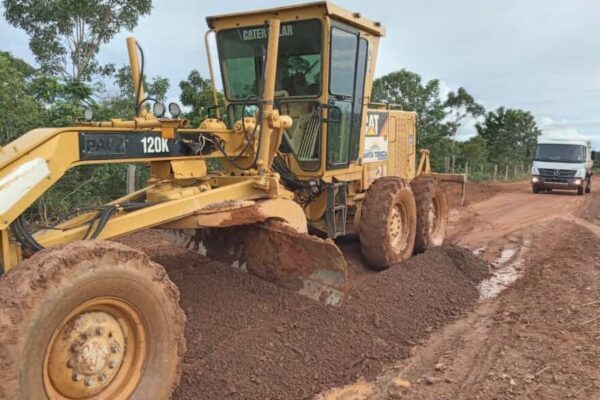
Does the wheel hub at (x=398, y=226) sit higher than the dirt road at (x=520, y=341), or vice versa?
the wheel hub at (x=398, y=226)

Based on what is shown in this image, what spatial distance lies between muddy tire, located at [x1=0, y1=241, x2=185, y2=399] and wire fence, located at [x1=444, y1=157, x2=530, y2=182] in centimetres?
2372

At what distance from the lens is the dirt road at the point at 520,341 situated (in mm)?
4016

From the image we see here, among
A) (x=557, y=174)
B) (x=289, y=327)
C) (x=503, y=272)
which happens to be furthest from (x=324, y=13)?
(x=557, y=174)

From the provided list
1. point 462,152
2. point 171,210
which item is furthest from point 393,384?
point 462,152

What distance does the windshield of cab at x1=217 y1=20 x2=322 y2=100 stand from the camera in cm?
596

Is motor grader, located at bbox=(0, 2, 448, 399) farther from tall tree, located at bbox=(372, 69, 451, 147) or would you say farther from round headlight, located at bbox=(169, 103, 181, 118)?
tall tree, located at bbox=(372, 69, 451, 147)

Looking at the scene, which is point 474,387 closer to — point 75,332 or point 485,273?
point 75,332

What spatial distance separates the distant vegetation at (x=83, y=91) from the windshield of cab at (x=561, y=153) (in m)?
4.60

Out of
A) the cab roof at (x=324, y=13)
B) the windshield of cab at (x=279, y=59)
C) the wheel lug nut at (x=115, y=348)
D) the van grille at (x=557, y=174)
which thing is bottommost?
the wheel lug nut at (x=115, y=348)

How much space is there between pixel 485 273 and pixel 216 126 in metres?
4.10

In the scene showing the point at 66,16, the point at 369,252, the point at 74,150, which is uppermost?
the point at 66,16

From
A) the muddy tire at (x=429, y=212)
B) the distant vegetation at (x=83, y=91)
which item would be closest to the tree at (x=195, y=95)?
the distant vegetation at (x=83, y=91)

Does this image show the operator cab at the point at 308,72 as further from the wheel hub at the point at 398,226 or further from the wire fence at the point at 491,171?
the wire fence at the point at 491,171

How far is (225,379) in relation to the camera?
12.8 ft
